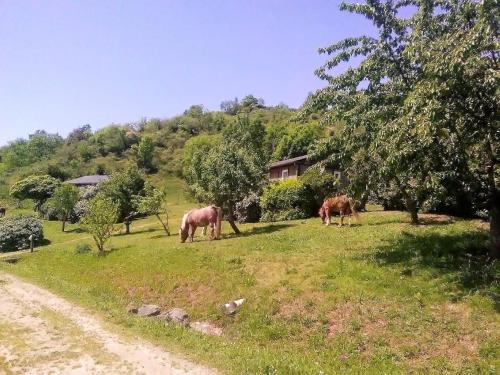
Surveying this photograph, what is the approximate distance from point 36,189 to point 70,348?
75025 mm

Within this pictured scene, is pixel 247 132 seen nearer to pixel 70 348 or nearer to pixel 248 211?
pixel 248 211

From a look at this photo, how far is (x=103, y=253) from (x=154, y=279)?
960cm

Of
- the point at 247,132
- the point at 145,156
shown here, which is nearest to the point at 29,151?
the point at 145,156

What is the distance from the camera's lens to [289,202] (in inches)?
1463

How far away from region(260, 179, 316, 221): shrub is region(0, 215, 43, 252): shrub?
2616 cm

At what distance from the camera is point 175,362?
10.7 metres

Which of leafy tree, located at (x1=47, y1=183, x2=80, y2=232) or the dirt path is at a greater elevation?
leafy tree, located at (x1=47, y1=183, x2=80, y2=232)

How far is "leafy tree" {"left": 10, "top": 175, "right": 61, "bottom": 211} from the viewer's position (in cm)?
7819

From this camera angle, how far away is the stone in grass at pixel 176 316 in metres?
16.4

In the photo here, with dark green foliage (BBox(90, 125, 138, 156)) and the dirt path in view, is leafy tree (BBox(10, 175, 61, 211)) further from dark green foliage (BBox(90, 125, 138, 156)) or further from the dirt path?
the dirt path

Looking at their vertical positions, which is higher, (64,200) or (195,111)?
(195,111)

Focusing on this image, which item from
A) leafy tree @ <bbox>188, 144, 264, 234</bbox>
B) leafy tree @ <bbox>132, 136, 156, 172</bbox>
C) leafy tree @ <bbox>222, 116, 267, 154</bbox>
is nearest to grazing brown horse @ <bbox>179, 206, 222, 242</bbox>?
leafy tree @ <bbox>188, 144, 264, 234</bbox>

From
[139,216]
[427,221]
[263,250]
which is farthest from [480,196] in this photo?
[139,216]

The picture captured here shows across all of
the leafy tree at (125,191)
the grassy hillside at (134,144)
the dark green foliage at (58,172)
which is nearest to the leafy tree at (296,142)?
the grassy hillside at (134,144)
